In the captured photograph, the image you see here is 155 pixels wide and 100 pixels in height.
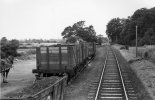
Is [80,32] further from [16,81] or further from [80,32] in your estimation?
[16,81]

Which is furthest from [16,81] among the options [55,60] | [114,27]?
[114,27]

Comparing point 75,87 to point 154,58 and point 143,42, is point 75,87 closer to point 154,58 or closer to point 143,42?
point 154,58

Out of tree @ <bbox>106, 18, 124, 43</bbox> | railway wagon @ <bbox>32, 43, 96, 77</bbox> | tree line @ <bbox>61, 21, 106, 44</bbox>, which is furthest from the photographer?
tree @ <bbox>106, 18, 124, 43</bbox>

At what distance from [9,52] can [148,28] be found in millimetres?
34786

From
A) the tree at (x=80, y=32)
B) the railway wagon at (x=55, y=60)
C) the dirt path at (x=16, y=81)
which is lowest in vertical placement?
the dirt path at (x=16, y=81)

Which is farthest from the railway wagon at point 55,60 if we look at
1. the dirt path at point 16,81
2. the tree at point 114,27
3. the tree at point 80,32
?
the tree at point 114,27

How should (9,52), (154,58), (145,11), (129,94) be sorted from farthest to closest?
(145,11) < (9,52) < (154,58) < (129,94)

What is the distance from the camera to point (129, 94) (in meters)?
16.6

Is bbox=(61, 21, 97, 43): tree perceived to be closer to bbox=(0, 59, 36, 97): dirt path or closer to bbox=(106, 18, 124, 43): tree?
bbox=(0, 59, 36, 97): dirt path

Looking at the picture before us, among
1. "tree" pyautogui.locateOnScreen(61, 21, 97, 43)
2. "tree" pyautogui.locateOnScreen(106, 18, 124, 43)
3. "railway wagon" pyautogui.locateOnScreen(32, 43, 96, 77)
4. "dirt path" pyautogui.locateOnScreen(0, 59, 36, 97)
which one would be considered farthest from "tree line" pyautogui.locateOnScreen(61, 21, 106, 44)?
"tree" pyautogui.locateOnScreen(106, 18, 124, 43)

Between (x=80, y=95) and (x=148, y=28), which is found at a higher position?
(x=148, y=28)

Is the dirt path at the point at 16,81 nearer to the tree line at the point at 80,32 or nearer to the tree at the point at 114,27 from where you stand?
the tree line at the point at 80,32

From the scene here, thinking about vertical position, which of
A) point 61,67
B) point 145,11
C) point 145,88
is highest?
point 145,11

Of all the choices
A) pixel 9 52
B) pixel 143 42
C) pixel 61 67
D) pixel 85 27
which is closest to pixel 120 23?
pixel 85 27
